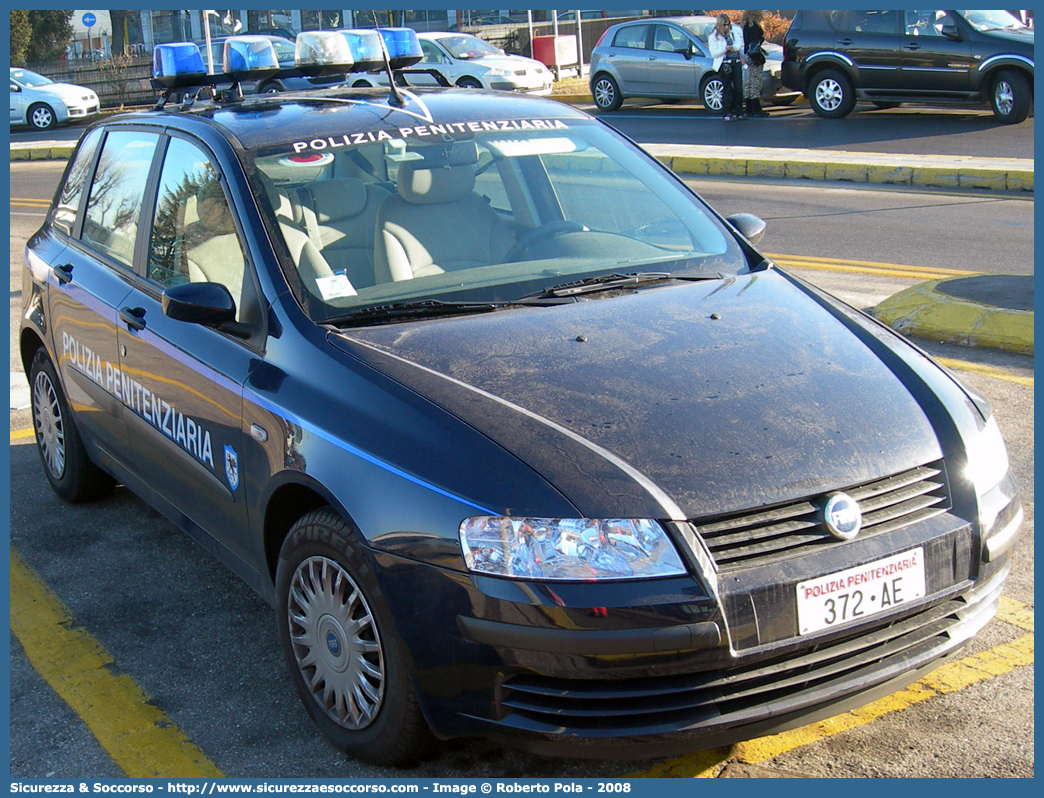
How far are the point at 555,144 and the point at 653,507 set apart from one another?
2205 millimetres

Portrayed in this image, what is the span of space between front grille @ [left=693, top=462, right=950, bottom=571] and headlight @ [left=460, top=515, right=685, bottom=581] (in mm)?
131

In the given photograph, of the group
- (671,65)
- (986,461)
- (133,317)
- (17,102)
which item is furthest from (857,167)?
(17,102)

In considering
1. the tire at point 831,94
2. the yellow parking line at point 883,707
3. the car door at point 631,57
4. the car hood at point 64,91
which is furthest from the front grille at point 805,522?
the car hood at point 64,91

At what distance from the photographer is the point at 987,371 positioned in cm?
641

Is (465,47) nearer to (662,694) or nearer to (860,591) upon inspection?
(860,591)

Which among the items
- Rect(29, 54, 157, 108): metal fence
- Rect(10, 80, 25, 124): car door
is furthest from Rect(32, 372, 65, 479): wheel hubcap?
Rect(29, 54, 157, 108): metal fence

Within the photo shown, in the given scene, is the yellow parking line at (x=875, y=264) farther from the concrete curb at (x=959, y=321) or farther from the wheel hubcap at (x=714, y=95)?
the wheel hubcap at (x=714, y=95)

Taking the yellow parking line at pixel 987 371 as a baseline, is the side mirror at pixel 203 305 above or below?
above

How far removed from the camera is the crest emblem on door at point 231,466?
3.51 m

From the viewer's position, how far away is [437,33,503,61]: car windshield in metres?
26.1

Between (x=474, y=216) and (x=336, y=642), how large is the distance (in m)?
1.69

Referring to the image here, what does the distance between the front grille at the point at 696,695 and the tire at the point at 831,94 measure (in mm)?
17853

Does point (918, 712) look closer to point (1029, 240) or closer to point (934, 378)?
point (934, 378)

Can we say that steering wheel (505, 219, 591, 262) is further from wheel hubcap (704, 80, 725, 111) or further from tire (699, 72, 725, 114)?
wheel hubcap (704, 80, 725, 111)
